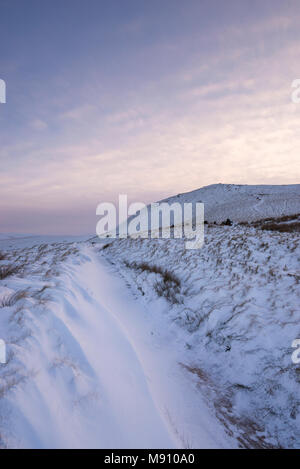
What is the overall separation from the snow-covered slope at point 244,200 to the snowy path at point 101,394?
30.0 meters

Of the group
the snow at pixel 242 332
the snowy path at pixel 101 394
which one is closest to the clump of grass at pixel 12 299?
the snowy path at pixel 101 394

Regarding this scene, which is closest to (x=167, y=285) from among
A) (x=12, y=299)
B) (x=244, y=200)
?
(x=12, y=299)

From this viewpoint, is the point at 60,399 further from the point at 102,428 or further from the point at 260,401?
the point at 260,401

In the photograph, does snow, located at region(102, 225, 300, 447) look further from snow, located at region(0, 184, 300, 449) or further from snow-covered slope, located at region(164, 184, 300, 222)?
snow-covered slope, located at region(164, 184, 300, 222)

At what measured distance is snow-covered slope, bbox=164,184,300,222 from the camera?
3341 cm

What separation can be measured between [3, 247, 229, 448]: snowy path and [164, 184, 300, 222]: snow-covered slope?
3002 centimetres

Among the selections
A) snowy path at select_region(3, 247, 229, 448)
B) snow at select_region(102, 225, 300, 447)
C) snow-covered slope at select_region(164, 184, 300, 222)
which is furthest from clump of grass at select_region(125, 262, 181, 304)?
snow-covered slope at select_region(164, 184, 300, 222)

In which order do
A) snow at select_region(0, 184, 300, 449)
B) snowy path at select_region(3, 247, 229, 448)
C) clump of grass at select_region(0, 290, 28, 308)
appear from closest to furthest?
snowy path at select_region(3, 247, 229, 448)
snow at select_region(0, 184, 300, 449)
clump of grass at select_region(0, 290, 28, 308)

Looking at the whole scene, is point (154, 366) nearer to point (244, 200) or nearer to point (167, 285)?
point (167, 285)

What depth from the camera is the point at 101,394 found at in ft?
7.87

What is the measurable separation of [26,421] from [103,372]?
1.14 m

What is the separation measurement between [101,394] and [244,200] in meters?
47.8
